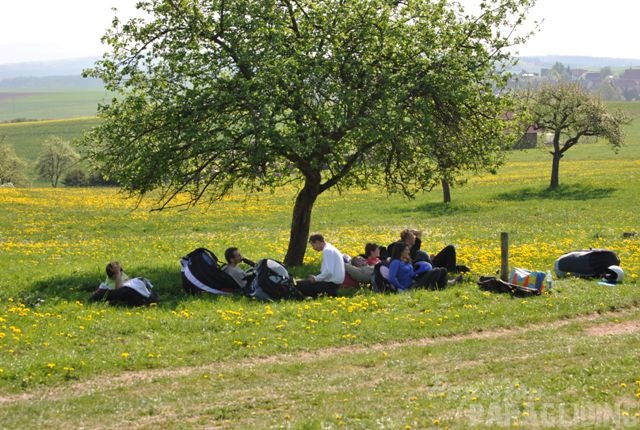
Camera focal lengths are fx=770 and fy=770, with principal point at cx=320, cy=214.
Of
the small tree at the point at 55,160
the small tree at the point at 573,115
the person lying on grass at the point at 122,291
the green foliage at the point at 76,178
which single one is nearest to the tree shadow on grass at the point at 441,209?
the small tree at the point at 573,115

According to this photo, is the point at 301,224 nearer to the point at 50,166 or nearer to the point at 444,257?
the point at 444,257

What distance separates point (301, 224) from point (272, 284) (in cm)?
460

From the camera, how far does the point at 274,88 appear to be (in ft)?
58.9

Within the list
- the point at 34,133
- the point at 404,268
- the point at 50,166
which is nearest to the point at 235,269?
the point at 404,268

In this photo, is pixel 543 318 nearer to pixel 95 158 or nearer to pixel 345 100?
pixel 345 100

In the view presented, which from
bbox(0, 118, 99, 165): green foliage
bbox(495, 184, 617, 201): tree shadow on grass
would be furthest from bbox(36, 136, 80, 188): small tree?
bbox(495, 184, 617, 201): tree shadow on grass

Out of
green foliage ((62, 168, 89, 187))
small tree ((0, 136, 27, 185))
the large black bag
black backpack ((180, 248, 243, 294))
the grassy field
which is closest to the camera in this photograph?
the grassy field

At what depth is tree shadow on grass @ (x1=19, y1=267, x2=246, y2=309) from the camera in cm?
1595

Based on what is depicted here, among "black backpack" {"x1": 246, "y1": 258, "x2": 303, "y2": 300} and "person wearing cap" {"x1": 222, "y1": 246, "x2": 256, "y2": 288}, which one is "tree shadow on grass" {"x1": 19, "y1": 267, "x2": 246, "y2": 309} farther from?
→ "black backpack" {"x1": 246, "y1": 258, "x2": 303, "y2": 300}

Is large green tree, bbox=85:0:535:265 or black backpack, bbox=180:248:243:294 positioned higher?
large green tree, bbox=85:0:535:265

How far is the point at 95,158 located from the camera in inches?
738

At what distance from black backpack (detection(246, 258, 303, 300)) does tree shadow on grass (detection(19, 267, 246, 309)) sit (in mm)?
957

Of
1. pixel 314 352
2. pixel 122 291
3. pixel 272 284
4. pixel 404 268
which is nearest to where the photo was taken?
pixel 314 352

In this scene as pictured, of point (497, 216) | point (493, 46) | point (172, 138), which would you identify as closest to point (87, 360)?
point (172, 138)
